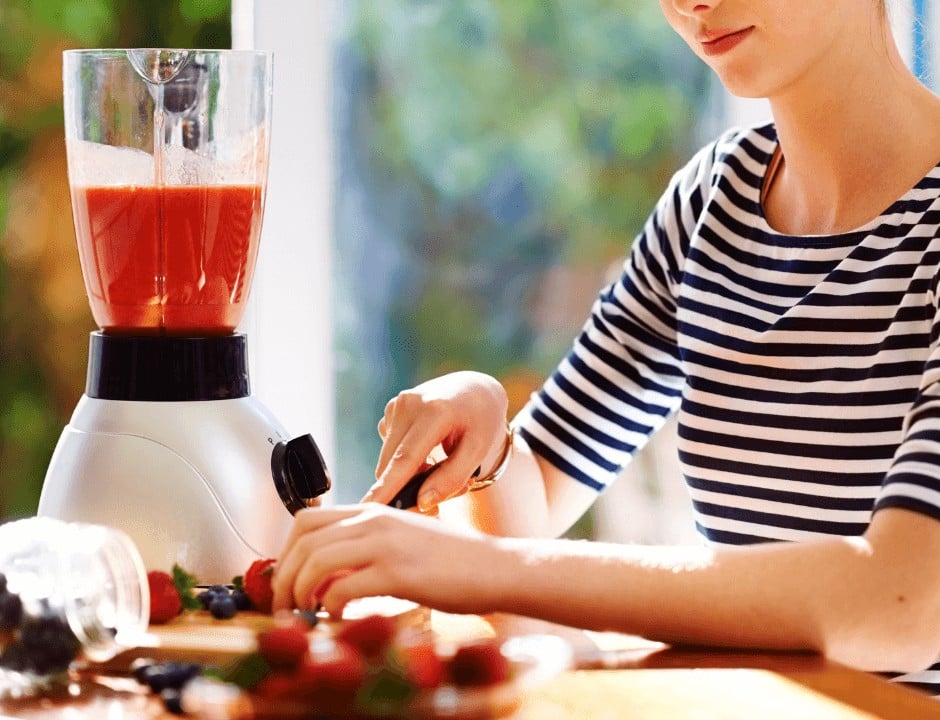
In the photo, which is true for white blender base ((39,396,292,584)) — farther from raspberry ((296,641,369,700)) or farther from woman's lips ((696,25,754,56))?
woman's lips ((696,25,754,56))

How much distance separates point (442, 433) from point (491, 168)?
1.05 metres

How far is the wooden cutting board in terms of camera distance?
0.90 m

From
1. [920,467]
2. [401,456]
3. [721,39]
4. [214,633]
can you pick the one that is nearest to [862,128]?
[721,39]

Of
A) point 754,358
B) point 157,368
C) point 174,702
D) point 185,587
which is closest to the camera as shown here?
point 174,702

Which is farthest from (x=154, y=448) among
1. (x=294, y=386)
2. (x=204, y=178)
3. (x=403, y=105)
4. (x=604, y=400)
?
(x=403, y=105)

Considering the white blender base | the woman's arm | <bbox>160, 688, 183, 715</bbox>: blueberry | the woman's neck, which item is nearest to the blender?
the white blender base

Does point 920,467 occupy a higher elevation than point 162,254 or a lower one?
lower

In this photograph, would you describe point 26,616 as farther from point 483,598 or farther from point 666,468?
point 666,468

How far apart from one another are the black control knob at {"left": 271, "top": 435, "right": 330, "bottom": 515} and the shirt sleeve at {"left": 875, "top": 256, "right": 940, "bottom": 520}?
480mm

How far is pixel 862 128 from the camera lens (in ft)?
4.30

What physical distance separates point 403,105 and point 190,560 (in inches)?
48.9

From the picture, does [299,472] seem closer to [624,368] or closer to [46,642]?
[46,642]

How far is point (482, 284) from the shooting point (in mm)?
2229

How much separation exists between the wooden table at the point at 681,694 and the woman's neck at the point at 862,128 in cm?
56
